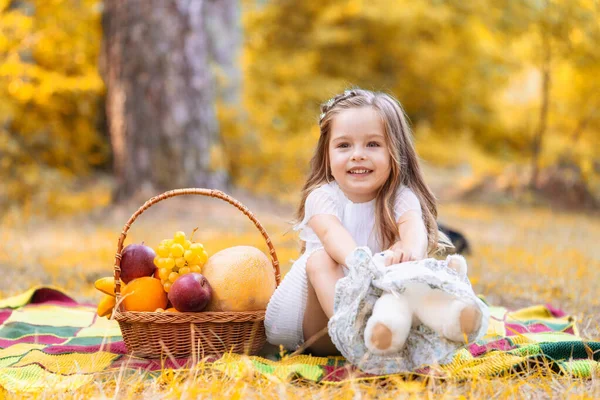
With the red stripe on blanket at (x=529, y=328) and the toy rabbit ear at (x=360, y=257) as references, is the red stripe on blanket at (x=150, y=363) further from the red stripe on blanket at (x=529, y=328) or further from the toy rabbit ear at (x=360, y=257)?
the red stripe on blanket at (x=529, y=328)

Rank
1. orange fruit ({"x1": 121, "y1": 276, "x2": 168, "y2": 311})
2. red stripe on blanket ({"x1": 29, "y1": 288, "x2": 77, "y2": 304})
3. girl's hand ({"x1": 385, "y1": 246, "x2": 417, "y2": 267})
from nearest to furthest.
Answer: girl's hand ({"x1": 385, "y1": 246, "x2": 417, "y2": 267})
orange fruit ({"x1": 121, "y1": 276, "x2": 168, "y2": 311})
red stripe on blanket ({"x1": 29, "y1": 288, "x2": 77, "y2": 304})

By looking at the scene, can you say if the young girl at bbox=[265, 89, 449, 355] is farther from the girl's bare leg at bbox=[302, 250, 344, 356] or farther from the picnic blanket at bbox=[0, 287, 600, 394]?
the picnic blanket at bbox=[0, 287, 600, 394]

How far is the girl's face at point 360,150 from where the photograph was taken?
2.35 metres

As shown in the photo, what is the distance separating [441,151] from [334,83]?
2126 millimetres

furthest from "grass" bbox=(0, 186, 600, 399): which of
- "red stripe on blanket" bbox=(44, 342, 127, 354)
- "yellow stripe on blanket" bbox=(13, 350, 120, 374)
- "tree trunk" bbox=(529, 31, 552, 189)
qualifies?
"tree trunk" bbox=(529, 31, 552, 189)

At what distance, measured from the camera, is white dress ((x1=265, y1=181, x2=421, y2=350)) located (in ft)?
7.41

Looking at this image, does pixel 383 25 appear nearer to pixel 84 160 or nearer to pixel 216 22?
pixel 216 22

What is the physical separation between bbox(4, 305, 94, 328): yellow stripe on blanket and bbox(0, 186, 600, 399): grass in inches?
15.0

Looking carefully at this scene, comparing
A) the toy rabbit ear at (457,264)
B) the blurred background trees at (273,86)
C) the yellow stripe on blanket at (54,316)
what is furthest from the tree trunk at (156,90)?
the toy rabbit ear at (457,264)

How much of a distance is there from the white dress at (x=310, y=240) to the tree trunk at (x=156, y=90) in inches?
150

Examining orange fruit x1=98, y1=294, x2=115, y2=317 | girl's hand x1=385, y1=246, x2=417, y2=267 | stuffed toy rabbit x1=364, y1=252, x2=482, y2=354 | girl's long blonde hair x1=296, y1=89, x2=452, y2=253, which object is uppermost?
girl's long blonde hair x1=296, y1=89, x2=452, y2=253

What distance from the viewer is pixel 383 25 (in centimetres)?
1148

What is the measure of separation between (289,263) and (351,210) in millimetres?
1726

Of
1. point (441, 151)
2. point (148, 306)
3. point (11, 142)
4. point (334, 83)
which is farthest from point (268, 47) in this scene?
point (148, 306)
